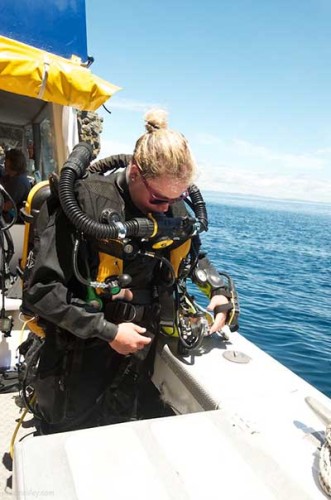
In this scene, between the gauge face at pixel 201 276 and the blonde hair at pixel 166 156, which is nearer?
the blonde hair at pixel 166 156

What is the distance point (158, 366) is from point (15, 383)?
1.33 metres

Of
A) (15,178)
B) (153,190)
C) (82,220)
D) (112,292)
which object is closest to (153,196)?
(153,190)

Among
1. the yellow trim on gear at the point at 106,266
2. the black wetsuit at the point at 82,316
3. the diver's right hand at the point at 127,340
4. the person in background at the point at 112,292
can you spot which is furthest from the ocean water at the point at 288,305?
the yellow trim on gear at the point at 106,266

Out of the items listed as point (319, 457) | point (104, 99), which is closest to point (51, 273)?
point (319, 457)

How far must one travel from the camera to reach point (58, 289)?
60.2 inches

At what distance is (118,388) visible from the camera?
6.90ft

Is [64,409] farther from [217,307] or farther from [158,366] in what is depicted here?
[217,307]

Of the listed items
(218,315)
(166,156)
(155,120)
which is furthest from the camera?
(218,315)

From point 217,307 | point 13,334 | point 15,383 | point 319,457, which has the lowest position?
point 15,383

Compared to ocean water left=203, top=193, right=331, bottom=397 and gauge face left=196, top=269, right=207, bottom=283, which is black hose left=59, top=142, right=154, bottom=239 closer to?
gauge face left=196, top=269, right=207, bottom=283

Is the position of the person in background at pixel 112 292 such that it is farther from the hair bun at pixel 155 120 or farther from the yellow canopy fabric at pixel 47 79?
the yellow canopy fabric at pixel 47 79

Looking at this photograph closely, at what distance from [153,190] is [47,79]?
6.07 feet

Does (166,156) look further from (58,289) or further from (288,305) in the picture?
(288,305)

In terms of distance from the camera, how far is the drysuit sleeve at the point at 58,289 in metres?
1.53
